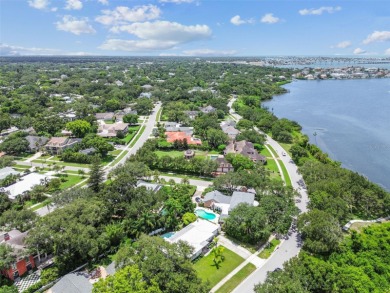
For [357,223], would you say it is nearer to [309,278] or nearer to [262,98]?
[309,278]

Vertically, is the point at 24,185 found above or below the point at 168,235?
above

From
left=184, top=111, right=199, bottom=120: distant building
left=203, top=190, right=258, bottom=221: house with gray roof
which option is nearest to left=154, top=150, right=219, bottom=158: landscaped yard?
left=203, top=190, right=258, bottom=221: house with gray roof

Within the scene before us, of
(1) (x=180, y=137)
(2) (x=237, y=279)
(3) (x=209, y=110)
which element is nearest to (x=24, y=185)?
(2) (x=237, y=279)

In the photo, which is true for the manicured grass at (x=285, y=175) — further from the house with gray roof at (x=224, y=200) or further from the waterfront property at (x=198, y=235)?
the waterfront property at (x=198, y=235)

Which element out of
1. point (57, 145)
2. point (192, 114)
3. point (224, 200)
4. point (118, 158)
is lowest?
point (118, 158)

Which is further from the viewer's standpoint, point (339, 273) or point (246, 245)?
point (246, 245)

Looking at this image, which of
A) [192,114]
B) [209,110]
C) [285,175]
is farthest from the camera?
[209,110]

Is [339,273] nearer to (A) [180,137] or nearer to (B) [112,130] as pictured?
(A) [180,137]
